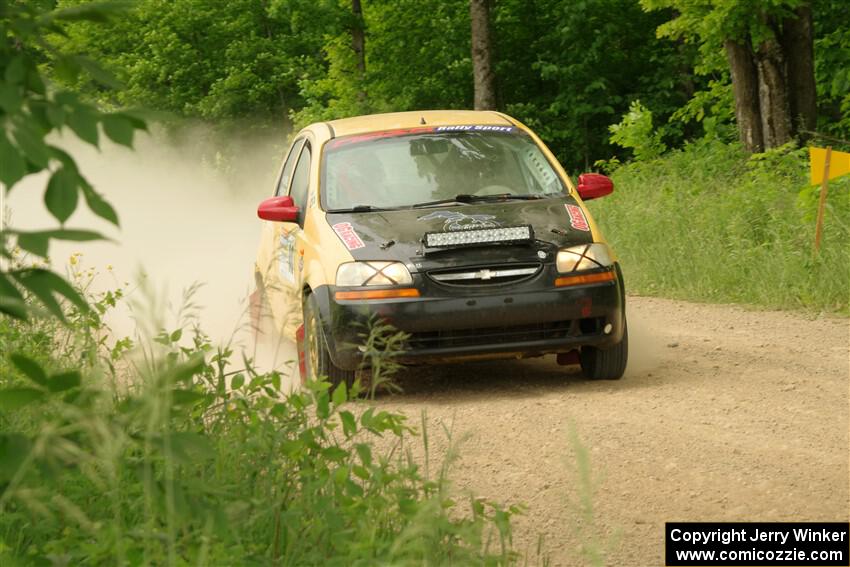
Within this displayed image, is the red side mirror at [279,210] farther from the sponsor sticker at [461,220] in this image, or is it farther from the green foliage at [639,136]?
the green foliage at [639,136]

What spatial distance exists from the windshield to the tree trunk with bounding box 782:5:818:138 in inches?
405

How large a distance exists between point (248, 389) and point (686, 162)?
16153mm

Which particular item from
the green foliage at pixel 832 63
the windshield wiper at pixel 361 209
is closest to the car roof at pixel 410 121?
the windshield wiper at pixel 361 209

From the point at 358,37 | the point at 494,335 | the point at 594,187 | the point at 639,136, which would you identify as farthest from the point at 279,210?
the point at 358,37

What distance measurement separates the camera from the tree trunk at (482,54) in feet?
85.5

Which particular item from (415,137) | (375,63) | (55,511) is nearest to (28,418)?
(55,511)

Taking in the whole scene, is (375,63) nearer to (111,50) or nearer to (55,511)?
(111,50)

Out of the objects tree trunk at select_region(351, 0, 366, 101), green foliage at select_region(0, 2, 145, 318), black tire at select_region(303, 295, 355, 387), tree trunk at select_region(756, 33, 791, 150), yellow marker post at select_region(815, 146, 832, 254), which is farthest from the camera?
tree trunk at select_region(351, 0, 366, 101)

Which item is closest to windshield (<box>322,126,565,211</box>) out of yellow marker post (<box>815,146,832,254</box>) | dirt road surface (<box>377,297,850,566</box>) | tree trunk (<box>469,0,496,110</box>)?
dirt road surface (<box>377,297,850,566</box>)

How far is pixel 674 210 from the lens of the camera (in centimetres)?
1577

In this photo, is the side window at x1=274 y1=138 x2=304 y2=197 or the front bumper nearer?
the front bumper

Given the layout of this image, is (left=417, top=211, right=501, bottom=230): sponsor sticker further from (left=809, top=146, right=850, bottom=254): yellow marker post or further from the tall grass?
(left=809, top=146, right=850, bottom=254): yellow marker post

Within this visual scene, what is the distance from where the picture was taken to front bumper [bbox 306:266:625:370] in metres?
8.53

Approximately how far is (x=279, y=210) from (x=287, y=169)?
1.72 m
